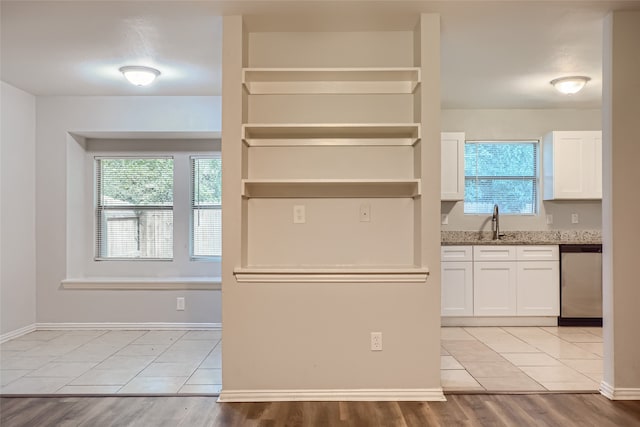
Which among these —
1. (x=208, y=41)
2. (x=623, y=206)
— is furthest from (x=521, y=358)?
(x=208, y=41)

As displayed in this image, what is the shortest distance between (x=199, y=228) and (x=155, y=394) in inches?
94.8

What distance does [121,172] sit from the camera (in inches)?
197

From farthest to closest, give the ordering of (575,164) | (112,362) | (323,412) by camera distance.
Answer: (575,164) < (112,362) < (323,412)

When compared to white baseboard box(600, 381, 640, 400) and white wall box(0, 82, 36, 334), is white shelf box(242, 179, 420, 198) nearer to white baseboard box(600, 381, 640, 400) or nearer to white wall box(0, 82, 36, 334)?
white baseboard box(600, 381, 640, 400)

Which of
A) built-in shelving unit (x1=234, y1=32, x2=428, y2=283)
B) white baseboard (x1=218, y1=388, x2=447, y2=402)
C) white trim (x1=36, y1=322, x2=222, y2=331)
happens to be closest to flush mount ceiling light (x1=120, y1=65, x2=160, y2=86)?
built-in shelving unit (x1=234, y1=32, x2=428, y2=283)

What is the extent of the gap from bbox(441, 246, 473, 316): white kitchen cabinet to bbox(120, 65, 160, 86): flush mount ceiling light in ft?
10.6

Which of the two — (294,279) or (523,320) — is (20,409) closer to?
Answer: (294,279)

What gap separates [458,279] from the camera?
15.2 feet

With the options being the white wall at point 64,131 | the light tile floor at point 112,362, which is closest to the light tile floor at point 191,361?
the light tile floor at point 112,362

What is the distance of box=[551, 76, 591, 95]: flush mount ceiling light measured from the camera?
395 cm

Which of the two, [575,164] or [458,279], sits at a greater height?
[575,164]

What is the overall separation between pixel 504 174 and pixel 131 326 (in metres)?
4.47

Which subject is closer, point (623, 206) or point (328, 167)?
point (623, 206)

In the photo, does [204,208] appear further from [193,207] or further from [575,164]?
[575,164]
